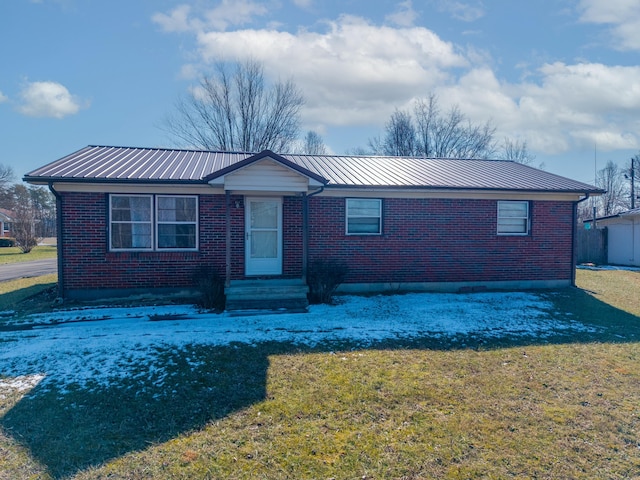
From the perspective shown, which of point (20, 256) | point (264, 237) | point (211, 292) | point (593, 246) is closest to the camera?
point (211, 292)

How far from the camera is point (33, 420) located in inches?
165

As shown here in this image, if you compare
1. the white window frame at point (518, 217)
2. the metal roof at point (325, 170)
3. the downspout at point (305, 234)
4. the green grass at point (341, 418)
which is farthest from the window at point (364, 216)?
the green grass at point (341, 418)

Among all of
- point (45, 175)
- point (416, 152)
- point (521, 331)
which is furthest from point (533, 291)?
point (416, 152)

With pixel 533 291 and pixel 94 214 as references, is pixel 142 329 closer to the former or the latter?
pixel 94 214

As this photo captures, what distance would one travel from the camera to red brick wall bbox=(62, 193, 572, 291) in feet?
31.7

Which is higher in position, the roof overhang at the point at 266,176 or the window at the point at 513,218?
Answer: the roof overhang at the point at 266,176

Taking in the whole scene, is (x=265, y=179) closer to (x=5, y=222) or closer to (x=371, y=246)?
(x=371, y=246)

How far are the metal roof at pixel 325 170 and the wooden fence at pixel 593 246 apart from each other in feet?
32.3

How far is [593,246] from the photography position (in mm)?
21766

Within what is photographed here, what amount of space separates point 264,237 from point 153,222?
105 inches

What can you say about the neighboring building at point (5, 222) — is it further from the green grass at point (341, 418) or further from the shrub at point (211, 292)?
the green grass at point (341, 418)

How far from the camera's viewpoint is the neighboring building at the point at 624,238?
794 inches

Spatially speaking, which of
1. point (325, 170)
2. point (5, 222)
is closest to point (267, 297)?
point (325, 170)

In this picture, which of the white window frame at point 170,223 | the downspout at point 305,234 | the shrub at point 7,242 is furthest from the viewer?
the shrub at point 7,242
